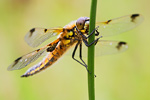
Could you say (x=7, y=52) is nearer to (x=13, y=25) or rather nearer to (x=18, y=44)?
(x=18, y=44)

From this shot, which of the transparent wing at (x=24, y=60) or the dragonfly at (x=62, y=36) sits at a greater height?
the dragonfly at (x=62, y=36)

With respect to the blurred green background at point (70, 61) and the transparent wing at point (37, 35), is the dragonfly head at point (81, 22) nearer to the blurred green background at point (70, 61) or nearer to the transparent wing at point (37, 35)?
the transparent wing at point (37, 35)

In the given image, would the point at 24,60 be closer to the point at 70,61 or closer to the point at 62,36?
the point at 62,36

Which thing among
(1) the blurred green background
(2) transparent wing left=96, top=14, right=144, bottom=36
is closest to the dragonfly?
(2) transparent wing left=96, top=14, right=144, bottom=36

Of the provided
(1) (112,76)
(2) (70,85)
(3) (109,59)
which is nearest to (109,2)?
(3) (109,59)

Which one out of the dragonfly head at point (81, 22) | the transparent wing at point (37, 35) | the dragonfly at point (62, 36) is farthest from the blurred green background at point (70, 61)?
the dragonfly head at point (81, 22)

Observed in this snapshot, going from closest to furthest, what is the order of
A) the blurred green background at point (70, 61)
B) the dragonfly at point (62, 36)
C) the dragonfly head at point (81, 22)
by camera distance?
the dragonfly head at point (81, 22) < the dragonfly at point (62, 36) < the blurred green background at point (70, 61)

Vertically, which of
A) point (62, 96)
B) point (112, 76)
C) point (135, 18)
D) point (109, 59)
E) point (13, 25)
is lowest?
point (62, 96)
